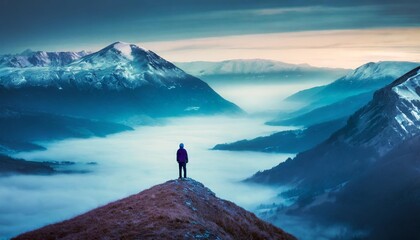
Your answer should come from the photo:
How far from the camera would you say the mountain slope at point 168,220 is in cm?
8419

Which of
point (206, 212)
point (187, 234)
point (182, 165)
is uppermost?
point (182, 165)

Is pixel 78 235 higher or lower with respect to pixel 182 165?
lower

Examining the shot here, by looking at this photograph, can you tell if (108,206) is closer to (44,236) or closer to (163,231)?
(44,236)

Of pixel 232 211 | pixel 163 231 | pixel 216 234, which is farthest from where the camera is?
pixel 232 211

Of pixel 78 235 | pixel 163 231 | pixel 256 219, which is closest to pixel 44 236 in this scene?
pixel 78 235

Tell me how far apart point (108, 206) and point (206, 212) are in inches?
725

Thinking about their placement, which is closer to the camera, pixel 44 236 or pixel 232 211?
pixel 44 236

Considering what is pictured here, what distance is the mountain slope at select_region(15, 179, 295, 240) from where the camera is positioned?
84188mm

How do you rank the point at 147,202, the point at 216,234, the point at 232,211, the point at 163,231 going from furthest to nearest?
the point at 232,211, the point at 147,202, the point at 216,234, the point at 163,231

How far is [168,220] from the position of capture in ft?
288

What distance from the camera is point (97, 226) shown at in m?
89.8

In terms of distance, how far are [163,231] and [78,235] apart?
46.1 feet

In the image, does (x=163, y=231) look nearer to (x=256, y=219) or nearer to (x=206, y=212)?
(x=206, y=212)

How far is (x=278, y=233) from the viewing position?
115 m
